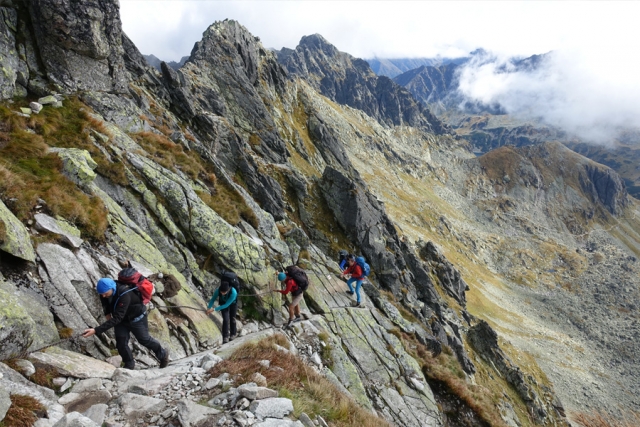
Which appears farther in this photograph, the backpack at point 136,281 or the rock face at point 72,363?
the backpack at point 136,281

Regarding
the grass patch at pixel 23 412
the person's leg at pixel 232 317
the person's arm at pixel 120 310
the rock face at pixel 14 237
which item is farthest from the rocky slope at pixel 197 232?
the person's arm at pixel 120 310

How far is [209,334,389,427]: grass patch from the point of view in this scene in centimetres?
791

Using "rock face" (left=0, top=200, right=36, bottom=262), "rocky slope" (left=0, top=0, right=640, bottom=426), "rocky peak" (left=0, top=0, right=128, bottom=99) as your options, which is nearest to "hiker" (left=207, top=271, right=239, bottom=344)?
"rocky slope" (left=0, top=0, right=640, bottom=426)

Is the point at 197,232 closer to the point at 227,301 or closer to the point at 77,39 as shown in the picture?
the point at 227,301

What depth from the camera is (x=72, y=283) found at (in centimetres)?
991

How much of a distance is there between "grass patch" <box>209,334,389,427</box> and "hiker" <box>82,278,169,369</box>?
8.23 feet

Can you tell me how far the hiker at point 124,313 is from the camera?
28.6ft

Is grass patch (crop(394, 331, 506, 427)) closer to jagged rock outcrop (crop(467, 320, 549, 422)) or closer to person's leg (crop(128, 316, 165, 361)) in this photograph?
person's leg (crop(128, 316, 165, 361))

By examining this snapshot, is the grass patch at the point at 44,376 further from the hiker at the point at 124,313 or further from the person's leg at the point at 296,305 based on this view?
the person's leg at the point at 296,305

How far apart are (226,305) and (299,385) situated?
5630 mm

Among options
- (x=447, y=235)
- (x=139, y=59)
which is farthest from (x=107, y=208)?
(x=447, y=235)

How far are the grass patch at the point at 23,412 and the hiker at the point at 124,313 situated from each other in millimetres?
2677

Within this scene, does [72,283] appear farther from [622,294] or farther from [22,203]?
[622,294]


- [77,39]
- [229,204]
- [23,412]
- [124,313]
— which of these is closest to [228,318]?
[124,313]
